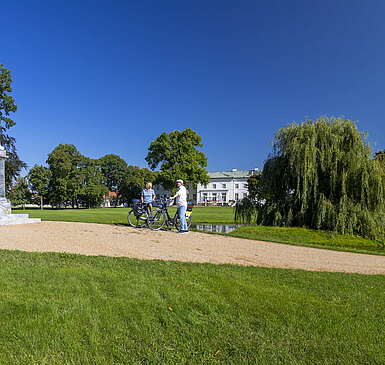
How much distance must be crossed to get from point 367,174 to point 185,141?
112ft

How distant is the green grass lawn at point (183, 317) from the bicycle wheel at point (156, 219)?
6.03m

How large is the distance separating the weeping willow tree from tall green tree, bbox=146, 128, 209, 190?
94.7 ft

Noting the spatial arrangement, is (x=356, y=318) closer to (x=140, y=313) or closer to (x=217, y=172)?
(x=140, y=313)

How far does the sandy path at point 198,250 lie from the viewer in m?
5.83

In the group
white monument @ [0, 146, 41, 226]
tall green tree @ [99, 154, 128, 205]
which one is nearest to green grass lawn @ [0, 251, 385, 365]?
white monument @ [0, 146, 41, 226]

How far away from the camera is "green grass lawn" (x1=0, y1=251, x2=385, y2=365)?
2.36 metres

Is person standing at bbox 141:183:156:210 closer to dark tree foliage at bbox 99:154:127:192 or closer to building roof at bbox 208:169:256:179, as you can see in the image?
dark tree foliage at bbox 99:154:127:192

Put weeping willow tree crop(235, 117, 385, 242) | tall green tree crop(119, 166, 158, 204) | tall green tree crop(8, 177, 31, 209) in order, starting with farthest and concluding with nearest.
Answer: tall green tree crop(119, 166, 158, 204) → tall green tree crop(8, 177, 31, 209) → weeping willow tree crop(235, 117, 385, 242)

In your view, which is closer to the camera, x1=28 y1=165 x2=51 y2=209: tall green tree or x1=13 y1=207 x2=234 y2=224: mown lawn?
x1=13 y1=207 x2=234 y2=224: mown lawn

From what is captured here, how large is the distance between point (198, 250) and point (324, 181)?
25.9 feet

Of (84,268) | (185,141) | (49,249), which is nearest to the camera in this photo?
(84,268)

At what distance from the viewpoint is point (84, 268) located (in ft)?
15.0

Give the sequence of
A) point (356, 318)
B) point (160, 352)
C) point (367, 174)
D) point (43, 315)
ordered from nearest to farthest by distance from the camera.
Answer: point (160, 352), point (43, 315), point (356, 318), point (367, 174)

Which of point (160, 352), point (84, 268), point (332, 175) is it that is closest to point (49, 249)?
point (84, 268)
